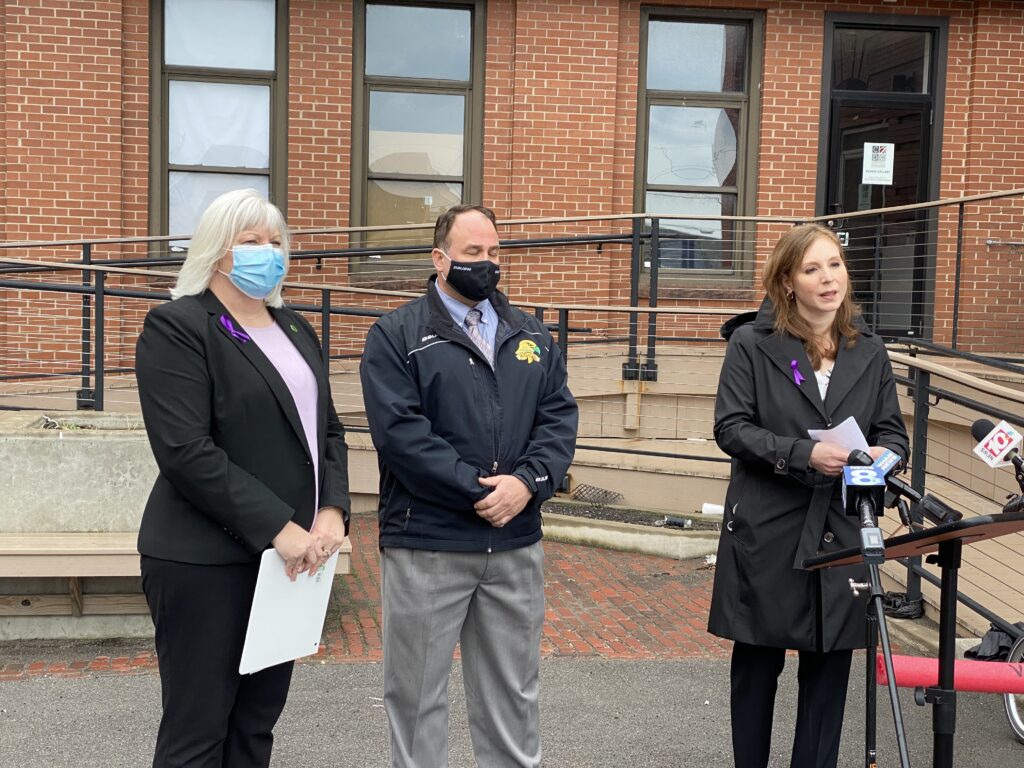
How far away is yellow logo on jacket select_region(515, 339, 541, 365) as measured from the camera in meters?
3.54

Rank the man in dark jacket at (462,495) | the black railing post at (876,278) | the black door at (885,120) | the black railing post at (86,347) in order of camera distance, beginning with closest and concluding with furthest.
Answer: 1. the man in dark jacket at (462,495)
2. the black railing post at (86,347)
3. the black railing post at (876,278)
4. the black door at (885,120)

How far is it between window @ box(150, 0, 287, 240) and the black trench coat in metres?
7.50

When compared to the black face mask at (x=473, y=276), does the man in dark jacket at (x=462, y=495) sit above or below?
below

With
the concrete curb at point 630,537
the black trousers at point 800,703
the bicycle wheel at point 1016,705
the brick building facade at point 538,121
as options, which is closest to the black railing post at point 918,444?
the bicycle wheel at point 1016,705

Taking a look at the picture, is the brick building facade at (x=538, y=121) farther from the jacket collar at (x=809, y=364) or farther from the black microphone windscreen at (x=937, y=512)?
the black microphone windscreen at (x=937, y=512)

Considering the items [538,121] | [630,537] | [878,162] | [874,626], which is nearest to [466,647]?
[874,626]

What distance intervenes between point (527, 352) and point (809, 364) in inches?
35.2

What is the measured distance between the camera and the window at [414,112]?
34.6ft

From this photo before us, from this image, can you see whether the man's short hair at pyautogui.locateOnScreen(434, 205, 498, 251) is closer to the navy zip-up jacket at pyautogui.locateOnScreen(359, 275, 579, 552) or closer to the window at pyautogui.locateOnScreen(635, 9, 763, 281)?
the navy zip-up jacket at pyautogui.locateOnScreen(359, 275, 579, 552)

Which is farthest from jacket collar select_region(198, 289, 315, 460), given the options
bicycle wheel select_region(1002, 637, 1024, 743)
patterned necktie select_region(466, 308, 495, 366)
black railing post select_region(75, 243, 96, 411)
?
black railing post select_region(75, 243, 96, 411)

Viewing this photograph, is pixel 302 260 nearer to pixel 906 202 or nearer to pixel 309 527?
Answer: pixel 906 202

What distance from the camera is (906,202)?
11219 mm

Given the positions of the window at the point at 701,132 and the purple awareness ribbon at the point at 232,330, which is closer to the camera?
the purple awareness ribbon at the point at 232,330

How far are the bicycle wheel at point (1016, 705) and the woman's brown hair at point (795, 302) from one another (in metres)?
1.65
